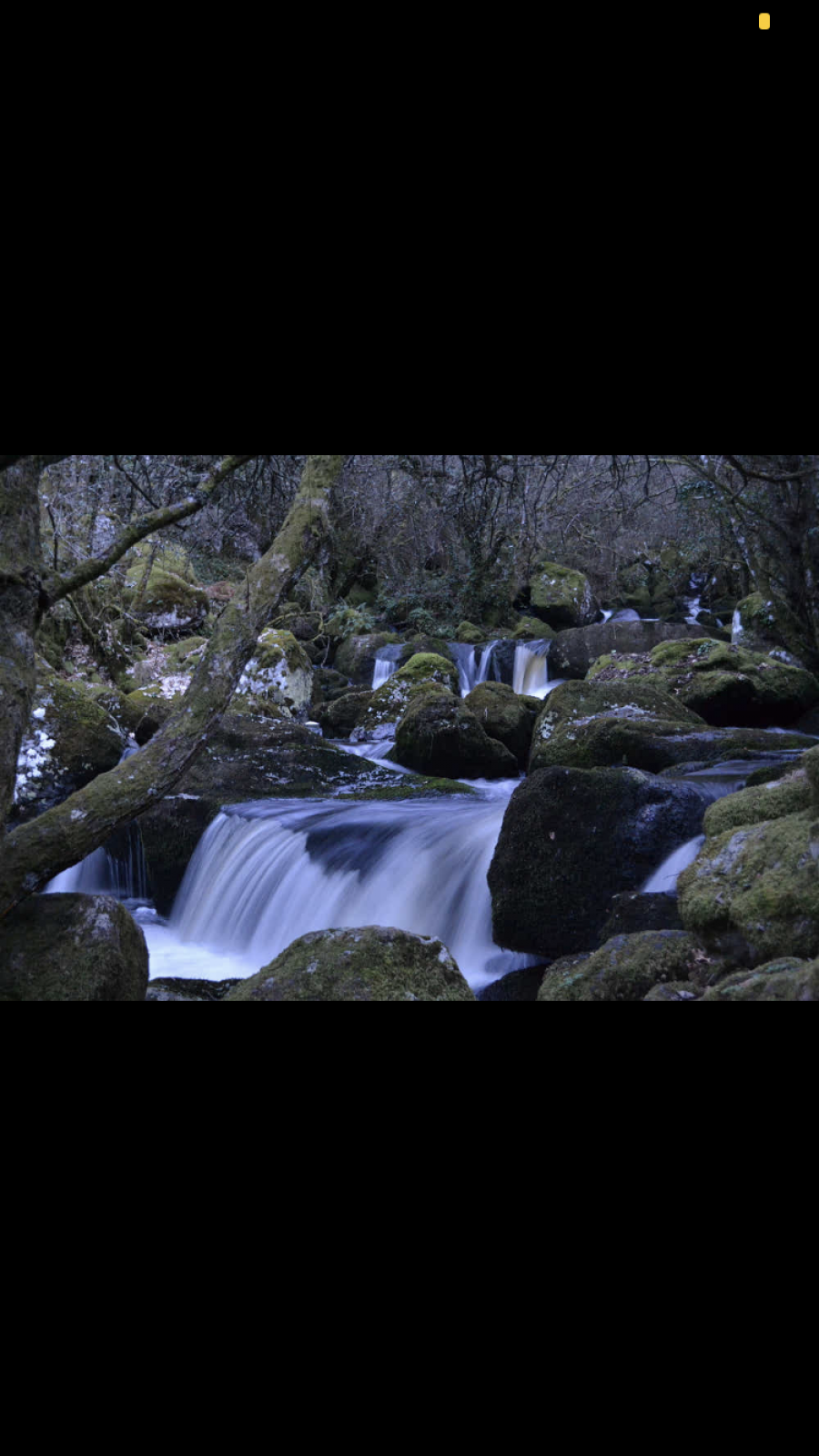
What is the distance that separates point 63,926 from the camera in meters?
3.81

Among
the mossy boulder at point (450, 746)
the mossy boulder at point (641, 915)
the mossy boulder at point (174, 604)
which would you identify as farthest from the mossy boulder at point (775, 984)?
the mossy boulder at point (174, 604)

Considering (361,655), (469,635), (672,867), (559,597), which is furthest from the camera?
(559,597)

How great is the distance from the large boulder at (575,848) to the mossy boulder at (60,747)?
471 centimetres

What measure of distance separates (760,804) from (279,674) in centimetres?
1009

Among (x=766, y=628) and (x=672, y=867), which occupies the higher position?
(x=766, y=628)

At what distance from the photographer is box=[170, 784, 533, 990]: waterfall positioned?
684 cm

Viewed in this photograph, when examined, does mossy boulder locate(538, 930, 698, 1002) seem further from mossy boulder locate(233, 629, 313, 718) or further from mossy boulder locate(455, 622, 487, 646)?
mossy boulder locate(455, 622, 487, 646)

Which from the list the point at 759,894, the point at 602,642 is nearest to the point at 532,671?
the point at 602,642

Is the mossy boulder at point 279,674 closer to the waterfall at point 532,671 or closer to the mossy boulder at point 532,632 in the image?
the waterfall at point 532,671

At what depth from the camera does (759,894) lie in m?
3.74

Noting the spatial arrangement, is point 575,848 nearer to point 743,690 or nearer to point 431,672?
point 743,690
